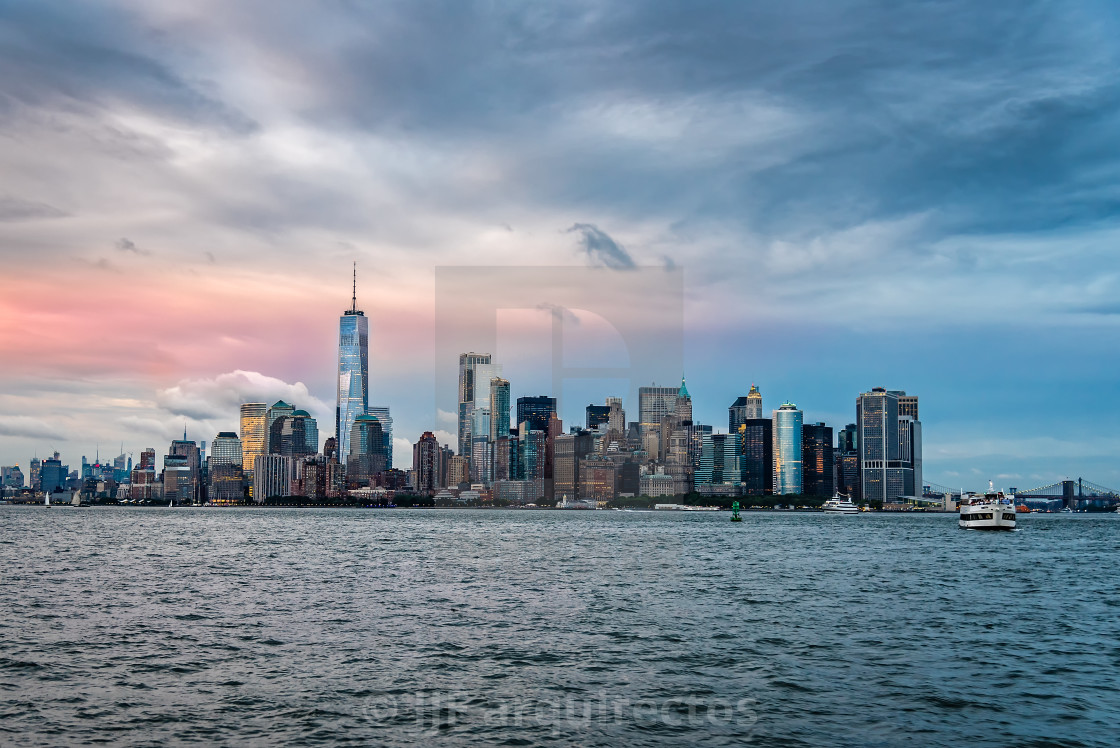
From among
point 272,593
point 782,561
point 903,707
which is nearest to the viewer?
point 903,707

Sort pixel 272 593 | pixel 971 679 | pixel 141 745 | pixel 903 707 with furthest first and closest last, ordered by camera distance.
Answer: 1. pixel 272 593
2. pixel 971 679
3. pixel 903 707
4. pixel 141 745

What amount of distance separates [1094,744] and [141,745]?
29.1 meters

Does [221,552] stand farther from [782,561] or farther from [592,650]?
[592,650]

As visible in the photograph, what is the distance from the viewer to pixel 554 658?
41.0m

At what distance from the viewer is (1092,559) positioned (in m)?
115

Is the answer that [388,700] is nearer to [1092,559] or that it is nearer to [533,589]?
[533,589]

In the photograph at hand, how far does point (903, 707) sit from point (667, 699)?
27.3 ft

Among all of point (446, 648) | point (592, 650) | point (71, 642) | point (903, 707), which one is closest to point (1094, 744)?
point (903, 707)

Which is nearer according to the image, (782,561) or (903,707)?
(903,707)

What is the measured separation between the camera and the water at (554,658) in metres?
29.9

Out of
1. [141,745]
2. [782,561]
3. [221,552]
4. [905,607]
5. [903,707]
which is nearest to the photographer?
[141,745]

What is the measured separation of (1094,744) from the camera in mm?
28516

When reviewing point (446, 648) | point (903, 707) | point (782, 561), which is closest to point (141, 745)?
point (446, 648)

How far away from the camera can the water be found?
29.9 metres
